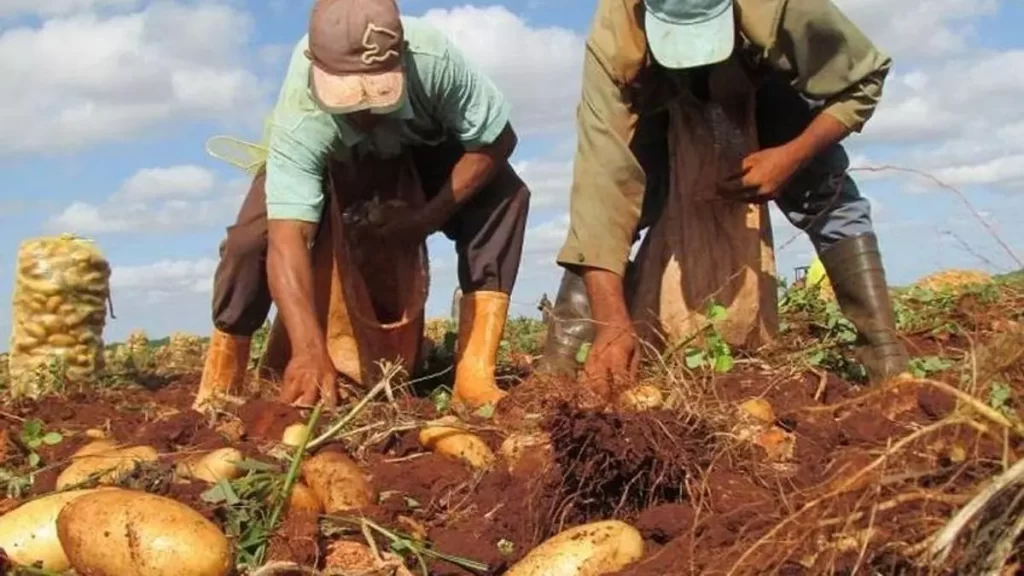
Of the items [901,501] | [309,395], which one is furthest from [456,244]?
[901,501]

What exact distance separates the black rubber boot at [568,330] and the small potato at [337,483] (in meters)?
1.51

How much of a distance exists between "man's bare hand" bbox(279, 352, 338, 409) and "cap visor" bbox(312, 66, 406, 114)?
75 centimetres

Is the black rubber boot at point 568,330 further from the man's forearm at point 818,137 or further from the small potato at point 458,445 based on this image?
the small potato at point 458,445

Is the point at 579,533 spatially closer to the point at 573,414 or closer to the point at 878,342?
the point at 573,414

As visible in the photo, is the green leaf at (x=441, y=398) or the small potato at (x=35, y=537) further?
the green leaf at (x=441, y=398)

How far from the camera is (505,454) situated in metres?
3.20

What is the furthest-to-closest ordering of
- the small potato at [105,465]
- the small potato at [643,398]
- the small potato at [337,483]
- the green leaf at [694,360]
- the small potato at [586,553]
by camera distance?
1. the green leaf at [694,360]
2. the small potato at [643,398]
3. the small potato at [105,465]
4. the small potato at [337,483]
5. the small potato at [586,553]

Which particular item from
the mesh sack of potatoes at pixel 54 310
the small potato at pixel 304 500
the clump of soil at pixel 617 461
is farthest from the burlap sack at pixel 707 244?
the mesh sack of potatoes at pixel 54 310

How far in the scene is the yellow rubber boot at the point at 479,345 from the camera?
14.4 feet

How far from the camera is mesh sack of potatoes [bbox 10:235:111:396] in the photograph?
5.83 metres

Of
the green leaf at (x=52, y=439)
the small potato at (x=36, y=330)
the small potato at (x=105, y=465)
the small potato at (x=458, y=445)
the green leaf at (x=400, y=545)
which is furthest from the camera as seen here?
the small potato at (x=36, y=330)

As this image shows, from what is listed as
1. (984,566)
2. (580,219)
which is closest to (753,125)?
(580,219)

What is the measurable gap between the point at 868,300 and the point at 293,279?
179 centimetres

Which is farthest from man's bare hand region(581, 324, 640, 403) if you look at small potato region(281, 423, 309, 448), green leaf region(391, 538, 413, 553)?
green leaf region(391, 538, 413, 553)
